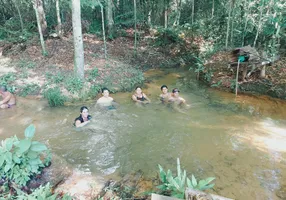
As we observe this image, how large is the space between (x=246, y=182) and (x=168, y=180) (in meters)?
2.08

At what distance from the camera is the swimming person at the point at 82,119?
6125 millimetres

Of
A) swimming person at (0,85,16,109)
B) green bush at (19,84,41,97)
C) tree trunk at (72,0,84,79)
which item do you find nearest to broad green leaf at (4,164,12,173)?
swimming person at (0,85,16,109)

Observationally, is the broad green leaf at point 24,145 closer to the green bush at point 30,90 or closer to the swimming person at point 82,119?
the swimming person at point 82,119

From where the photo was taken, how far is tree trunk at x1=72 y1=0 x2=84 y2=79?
7.52 m

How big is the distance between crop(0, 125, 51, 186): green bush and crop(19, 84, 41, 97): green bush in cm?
518

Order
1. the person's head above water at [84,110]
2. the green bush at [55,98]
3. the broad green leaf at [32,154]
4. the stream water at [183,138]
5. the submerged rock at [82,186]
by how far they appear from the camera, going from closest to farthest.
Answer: the broad green leaf at [32,154] → the submerged rock at [82,186] → the stream water at [183,138] → the person's head above water at [84,110] → the green bush at [55,98]

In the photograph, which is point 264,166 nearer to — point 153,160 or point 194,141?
point 194,141

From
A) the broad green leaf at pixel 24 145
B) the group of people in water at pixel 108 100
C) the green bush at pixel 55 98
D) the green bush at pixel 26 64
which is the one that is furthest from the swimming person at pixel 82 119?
the green bush at pixel 26 64

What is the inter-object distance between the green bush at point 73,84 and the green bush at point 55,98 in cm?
39

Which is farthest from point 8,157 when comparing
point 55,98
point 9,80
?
point 9,80

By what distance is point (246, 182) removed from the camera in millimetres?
4258

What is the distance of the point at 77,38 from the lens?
788 centimetres

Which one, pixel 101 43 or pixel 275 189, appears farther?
pixel 101 43

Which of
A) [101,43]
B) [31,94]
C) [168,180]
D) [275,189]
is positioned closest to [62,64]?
[31,94]
